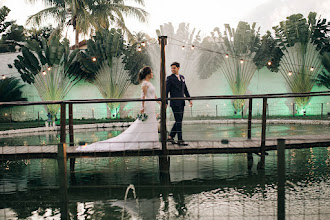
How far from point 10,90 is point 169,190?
17575 mm

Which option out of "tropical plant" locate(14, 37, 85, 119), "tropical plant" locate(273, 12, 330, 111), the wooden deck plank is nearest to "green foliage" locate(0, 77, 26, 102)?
Result: "tropical plant" locate(14, 37, 85, 119)

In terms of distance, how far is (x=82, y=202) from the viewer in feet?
17.2

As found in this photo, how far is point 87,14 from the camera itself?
23.3 m

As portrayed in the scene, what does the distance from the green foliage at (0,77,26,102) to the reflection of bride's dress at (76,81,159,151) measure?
15.8 meters

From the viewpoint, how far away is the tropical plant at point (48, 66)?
20.7m

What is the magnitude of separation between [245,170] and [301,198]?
2.09 meters

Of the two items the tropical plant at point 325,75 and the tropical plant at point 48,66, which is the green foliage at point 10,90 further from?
the tropical plant at point 325,75

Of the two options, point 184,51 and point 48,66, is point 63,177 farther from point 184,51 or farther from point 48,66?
point 184,51

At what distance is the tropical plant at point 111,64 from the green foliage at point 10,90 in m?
3.87

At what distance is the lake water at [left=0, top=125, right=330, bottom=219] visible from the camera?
15.3 feet

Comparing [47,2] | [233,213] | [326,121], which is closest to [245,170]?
[233,213]

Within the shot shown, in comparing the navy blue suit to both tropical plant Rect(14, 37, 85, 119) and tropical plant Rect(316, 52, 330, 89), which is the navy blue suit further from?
tropical plant Rect(316, 52, 330, 89)

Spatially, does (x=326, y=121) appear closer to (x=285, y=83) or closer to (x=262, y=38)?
(x=285, y=83)

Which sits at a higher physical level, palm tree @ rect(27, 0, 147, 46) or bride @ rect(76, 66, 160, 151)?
palm tree @ rect(27, 0, 147, 46)
